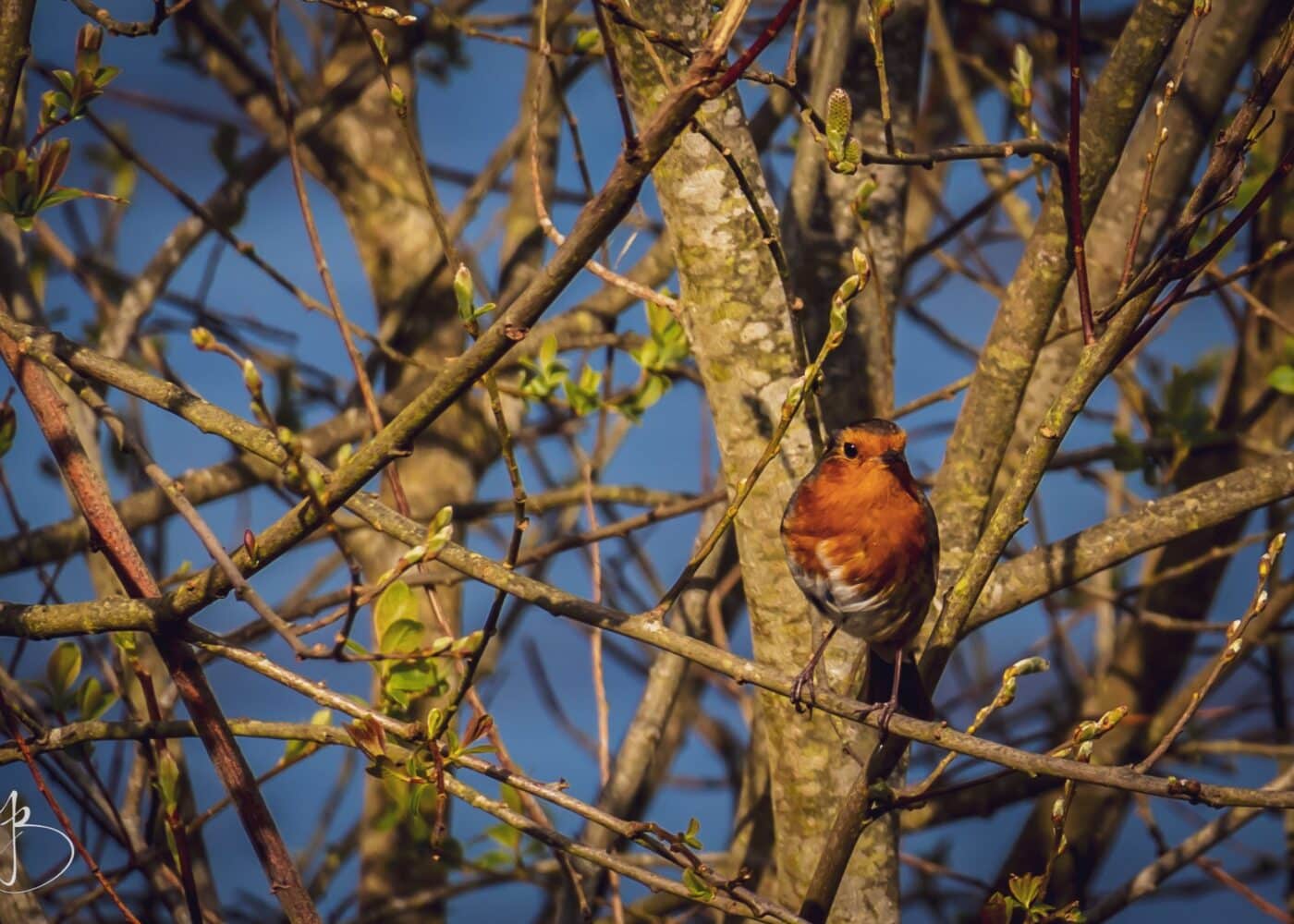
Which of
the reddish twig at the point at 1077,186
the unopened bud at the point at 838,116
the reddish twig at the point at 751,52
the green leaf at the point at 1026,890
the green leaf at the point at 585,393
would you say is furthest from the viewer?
the green leaf at the point at 585,393

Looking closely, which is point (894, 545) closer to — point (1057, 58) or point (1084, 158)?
point (1084, 158)

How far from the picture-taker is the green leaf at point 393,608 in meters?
2.11

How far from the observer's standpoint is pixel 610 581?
143 inches

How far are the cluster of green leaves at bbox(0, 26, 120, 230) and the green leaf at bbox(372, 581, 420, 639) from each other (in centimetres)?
75

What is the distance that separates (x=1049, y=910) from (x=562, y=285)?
1153 mm

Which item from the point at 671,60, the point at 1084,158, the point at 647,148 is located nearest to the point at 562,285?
the point at 647,148

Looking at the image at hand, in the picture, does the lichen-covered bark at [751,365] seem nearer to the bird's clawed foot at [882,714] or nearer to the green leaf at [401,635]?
the bird's clawed foot at [882,714]

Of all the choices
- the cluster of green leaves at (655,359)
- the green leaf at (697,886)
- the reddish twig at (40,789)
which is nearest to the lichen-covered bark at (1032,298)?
the green leaf at (697,886)

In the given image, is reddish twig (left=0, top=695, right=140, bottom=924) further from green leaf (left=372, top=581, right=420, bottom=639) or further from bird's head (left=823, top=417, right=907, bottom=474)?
bird's head (left=823, top=417, right=907, bottom=474)

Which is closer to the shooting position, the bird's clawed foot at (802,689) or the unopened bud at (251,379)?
the unopened bud at (251,379)

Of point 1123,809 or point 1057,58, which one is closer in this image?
point 1123,809

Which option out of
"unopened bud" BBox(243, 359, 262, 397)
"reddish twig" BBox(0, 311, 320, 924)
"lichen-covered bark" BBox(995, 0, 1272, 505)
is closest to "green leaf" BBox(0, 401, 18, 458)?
"reddish twig" BBox(0, 311, 320, 924)

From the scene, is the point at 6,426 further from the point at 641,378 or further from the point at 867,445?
the point at 867,445

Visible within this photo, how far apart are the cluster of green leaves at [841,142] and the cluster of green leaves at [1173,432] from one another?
159 centimetres
